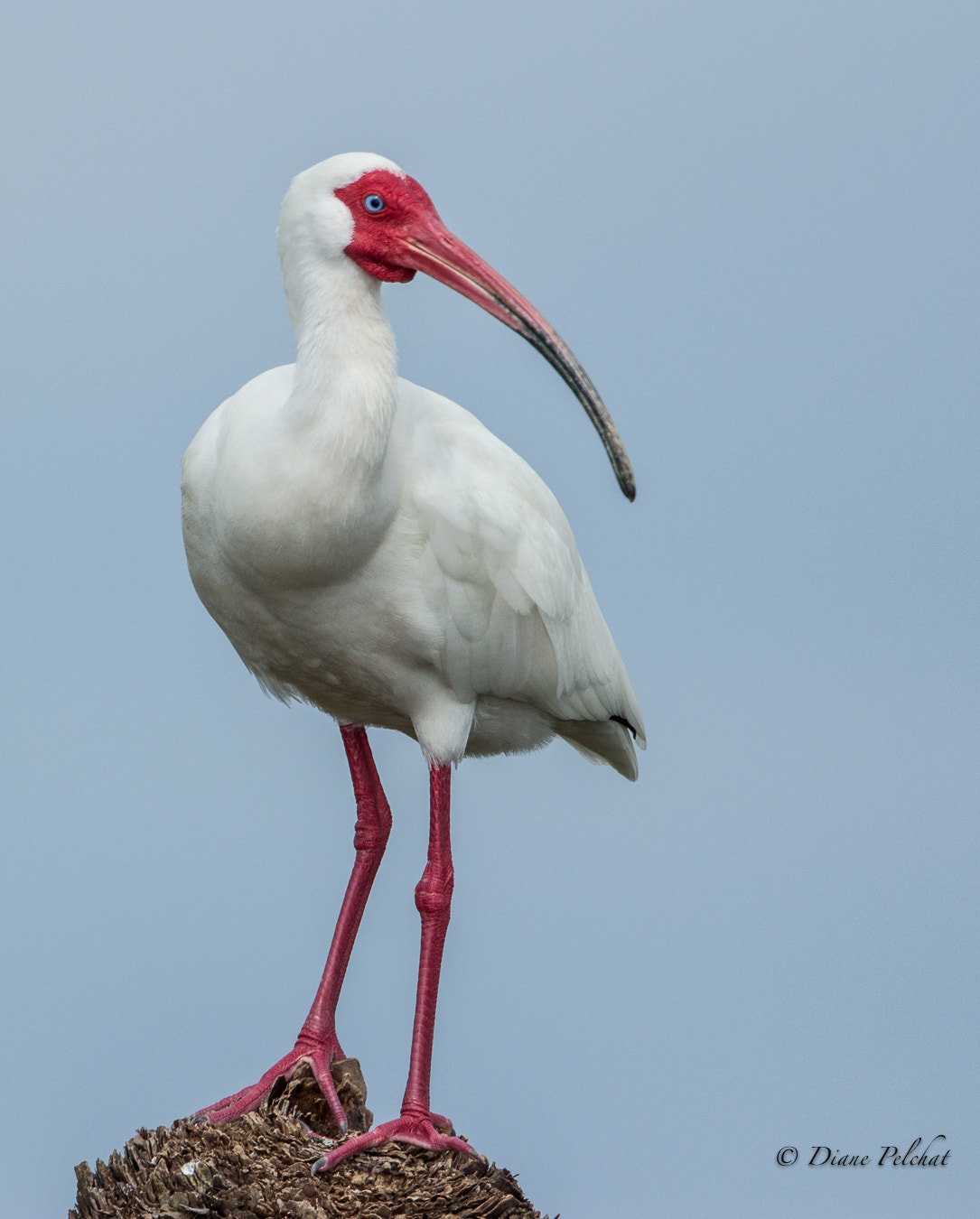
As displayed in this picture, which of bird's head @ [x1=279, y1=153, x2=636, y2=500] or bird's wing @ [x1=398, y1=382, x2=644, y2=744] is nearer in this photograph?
bird's head @ [x1=279, y1=153, x2=636, y2=500]

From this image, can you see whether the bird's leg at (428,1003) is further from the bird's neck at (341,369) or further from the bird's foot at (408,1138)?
the bird's neck at (341,369)

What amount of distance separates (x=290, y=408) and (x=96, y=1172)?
120 inches

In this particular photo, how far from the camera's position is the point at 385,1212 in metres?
7.13

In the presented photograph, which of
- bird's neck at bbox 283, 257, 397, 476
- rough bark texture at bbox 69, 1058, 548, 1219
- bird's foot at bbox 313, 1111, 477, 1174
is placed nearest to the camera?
bird's neck at bbox 283, 257, 397, 476

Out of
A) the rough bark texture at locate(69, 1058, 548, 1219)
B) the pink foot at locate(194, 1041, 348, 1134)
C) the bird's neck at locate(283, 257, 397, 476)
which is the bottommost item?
the rough bark texture at locate(69, 1058, 548, 1219)

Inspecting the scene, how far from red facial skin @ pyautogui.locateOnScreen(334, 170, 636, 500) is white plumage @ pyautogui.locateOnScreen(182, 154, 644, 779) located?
5 cm

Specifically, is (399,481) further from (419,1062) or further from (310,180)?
(419,1062)

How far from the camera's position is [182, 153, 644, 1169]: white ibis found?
6.88m

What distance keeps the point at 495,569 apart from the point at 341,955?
1.82 meters

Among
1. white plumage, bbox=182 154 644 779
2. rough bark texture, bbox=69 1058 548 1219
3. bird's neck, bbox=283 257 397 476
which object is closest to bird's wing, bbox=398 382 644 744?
white plumage, bbox=182 154 644 779

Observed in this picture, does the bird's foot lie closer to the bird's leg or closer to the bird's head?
the bird's leg

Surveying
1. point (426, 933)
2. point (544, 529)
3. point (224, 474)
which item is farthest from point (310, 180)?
point (426, 933)

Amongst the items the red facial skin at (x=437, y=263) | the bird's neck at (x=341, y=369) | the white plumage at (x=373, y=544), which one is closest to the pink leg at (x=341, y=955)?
the white plumage at (x=373, y=544)

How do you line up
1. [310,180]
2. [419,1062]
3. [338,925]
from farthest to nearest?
[338,925] < [419,1062] < [310,180]
